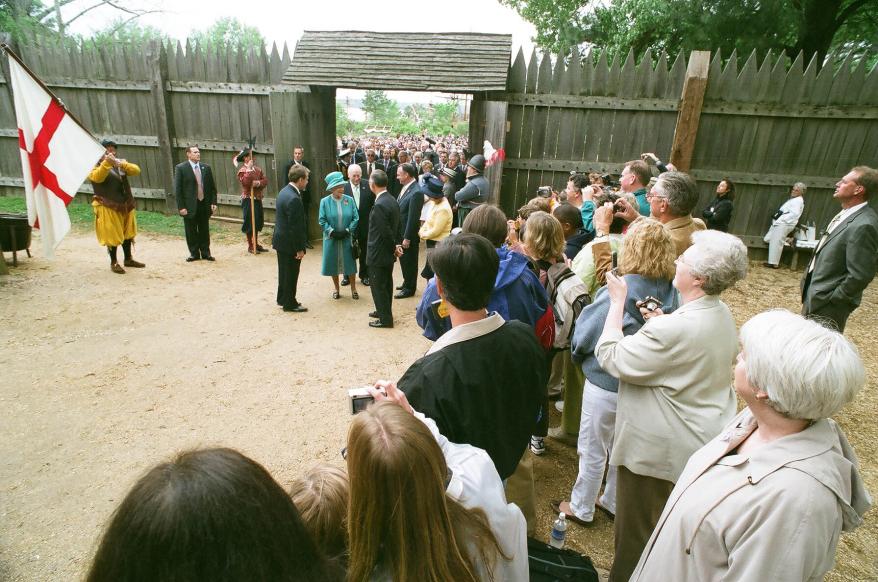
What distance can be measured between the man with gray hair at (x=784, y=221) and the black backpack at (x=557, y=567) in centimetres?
773

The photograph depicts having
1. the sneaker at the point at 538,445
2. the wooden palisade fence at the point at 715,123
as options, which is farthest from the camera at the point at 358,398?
the wooden palisade fence at the point at 715,123

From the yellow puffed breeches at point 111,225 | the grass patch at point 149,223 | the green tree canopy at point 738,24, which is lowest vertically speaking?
the grass patch at point 149,223

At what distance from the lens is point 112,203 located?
7.00 meters

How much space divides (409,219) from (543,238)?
11.6 ft

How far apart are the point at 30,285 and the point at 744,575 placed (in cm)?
835

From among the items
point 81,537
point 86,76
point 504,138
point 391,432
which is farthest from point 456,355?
point 86,76

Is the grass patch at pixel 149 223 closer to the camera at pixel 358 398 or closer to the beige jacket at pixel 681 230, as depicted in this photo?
the beige jacket at pixel 681 230

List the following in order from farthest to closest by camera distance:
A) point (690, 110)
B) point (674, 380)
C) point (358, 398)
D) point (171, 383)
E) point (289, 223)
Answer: point (690, 110), point (289, 223), point (171, 383), point (674, 380), point (358, 398)

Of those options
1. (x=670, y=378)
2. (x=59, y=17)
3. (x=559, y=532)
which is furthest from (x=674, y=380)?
(x=59, y=17)

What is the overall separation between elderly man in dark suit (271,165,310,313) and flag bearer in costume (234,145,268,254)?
2619 millimetres

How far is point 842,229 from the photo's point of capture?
12.5ft

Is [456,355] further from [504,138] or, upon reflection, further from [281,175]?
[281,175]

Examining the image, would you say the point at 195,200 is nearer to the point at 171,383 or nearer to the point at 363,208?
the point at 363,208

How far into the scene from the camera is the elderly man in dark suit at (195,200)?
768 cm
